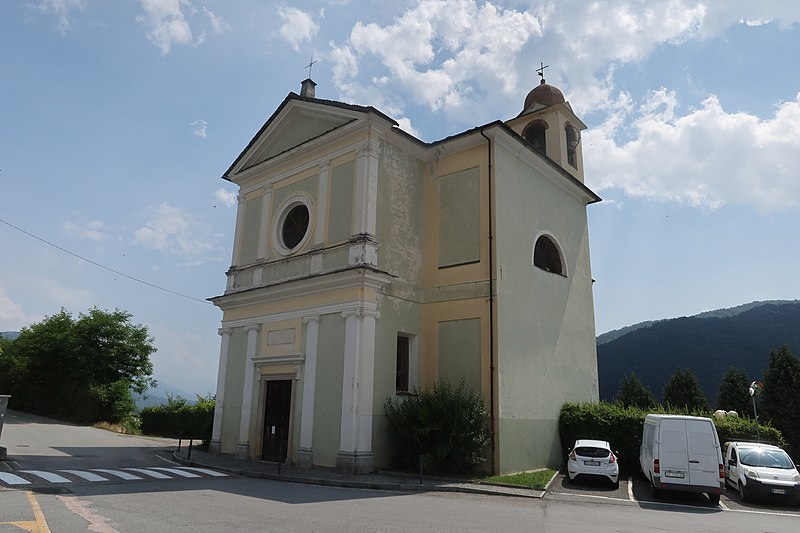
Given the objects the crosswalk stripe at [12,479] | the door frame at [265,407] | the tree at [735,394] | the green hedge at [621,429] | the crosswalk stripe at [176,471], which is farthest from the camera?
the tree at [735,394]

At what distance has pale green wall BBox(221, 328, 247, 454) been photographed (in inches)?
734

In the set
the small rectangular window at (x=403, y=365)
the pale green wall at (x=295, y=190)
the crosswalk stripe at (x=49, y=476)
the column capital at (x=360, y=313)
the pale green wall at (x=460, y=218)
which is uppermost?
the pale green wall at (x=295, y=190)

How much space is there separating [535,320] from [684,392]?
38.6 m

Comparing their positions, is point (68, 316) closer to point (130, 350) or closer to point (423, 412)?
point (130, 350)

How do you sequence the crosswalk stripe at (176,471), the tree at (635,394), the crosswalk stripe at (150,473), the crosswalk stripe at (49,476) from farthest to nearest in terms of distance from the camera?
the tree at (635,394) → the crosswalk stripe at (176,471) → the crosswalk stripe at (150,473) → the crosswalk stripe at (49,476)

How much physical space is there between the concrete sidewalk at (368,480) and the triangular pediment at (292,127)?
34.0ft

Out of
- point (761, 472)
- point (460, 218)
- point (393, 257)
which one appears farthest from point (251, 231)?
→ point (761, 472)

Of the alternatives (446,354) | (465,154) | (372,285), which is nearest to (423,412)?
(446,354)

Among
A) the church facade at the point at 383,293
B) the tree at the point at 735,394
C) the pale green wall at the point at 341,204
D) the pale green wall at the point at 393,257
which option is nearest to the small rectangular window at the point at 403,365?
the church facade at the point at 383,293

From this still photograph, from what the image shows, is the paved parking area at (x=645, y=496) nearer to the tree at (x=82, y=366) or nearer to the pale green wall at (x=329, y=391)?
the pale green wall at (x=329, y=391)

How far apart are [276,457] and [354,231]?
24.4 feet

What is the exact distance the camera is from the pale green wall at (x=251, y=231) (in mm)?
20500

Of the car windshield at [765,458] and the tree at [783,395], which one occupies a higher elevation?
the tree at [783,395]

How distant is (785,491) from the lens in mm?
12953
